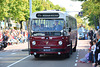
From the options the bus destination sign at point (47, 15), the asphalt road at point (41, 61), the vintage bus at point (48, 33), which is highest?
the bus destination sign at point (47, 15)

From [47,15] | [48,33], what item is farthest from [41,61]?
[47,15]

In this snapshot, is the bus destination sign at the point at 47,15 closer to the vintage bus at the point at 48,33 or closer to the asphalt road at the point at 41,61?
the vintage bus at the point at 48,33

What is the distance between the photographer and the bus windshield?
20109 millimetres

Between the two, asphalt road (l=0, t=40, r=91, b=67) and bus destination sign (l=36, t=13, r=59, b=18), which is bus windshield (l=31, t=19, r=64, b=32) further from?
asphalt road (l=0, t=40, r=91, b=67)

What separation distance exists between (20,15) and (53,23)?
42.7 meters

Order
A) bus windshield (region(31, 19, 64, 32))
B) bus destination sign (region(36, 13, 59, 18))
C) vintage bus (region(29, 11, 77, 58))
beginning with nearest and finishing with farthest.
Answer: vintage bus (region(29, 11, 77, 58))
bus windshield (region(31, 19, 64, 32))
bus destination sign (region(36, 13, 59, 18))

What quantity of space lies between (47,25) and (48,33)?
0.58 metres

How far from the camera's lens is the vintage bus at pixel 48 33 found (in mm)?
19875

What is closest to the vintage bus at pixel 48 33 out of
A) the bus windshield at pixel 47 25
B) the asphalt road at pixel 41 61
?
the bus windshield at pixel 47 25

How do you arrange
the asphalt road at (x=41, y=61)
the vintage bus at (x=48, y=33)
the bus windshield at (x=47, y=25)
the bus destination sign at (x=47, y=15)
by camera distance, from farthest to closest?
A: the bus destination sign at (x=47, y=15), the bus windshield at (x=47, y=25), the vintage bus at (x=48, y=33), the asphalt road at (x=41, y=61)

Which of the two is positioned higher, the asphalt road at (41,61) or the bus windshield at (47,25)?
the bus windshield at (47,25)

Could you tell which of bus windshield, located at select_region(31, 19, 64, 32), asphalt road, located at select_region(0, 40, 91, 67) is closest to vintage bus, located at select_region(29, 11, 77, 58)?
bus windshield, located at select_region(31, 19, 64, 32)

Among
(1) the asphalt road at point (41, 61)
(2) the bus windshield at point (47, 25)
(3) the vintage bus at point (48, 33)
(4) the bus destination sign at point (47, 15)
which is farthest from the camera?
(4) the bus destination sign at point (47, 15)

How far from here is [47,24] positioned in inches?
800
